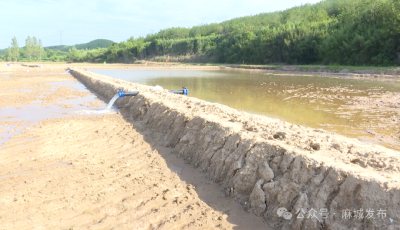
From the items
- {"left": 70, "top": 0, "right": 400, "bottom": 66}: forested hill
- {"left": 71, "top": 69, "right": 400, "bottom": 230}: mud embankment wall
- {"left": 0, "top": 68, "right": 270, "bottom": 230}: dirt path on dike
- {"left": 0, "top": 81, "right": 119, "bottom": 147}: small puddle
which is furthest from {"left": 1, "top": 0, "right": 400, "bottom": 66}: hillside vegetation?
{"left": 0, "top": 68, "right": 270, "bottom": 230}: dirt path on dike

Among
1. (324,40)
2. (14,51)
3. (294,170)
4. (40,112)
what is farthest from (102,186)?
(14,51)

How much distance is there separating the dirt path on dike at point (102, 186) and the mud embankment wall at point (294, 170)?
0.26 m

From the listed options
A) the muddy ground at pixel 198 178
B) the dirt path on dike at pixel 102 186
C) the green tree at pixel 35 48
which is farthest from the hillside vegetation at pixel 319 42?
the green tree at pixel 35 48

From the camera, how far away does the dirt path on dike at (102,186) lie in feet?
10.8

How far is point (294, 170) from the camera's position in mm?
3330

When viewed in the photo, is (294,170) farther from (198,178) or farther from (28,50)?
(28,50)

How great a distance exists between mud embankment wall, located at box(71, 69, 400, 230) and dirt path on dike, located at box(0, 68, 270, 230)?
0.84 feet

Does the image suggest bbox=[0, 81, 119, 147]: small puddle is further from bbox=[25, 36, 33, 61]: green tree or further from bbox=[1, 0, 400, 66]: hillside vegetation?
bbox=[25, 36, 33, 61]: green tree

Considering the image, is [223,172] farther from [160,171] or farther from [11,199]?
[11,199]

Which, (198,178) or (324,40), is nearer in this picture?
(198,178)

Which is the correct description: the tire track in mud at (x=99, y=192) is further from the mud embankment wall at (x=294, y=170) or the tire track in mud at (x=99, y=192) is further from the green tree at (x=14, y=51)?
the green tree at (x=14, y=51)

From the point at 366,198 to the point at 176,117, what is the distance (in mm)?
4451

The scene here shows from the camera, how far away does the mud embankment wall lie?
8.98 ft

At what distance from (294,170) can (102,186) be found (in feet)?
9.10
